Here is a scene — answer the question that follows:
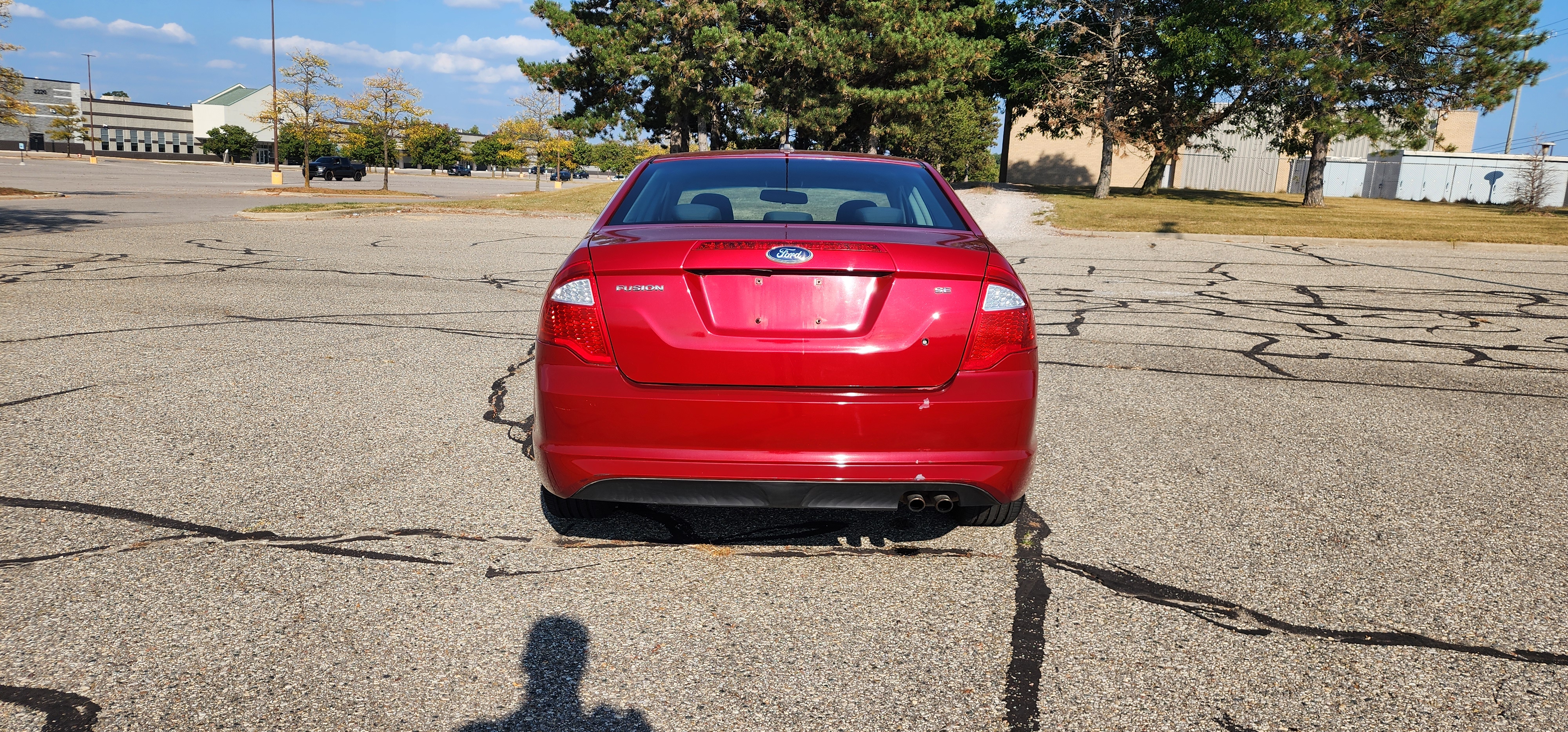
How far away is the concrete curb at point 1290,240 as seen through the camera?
19.4 m

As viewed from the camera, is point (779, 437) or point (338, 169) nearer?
point (779, 437)

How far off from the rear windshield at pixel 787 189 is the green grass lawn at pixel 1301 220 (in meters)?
18.4

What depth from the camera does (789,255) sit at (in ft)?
10.2

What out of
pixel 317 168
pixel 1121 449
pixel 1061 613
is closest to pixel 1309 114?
pixel 1121 449

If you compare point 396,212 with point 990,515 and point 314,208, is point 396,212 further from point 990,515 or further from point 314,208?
point 990,515

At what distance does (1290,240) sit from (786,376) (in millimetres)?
19912

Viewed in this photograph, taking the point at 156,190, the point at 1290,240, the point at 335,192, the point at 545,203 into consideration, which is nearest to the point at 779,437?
the point at 1290,240

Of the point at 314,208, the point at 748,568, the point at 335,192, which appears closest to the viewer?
the point at 748,568

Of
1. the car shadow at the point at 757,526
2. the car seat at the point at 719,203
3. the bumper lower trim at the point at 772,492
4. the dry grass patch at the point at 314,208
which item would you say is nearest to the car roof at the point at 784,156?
the car seat at the point at 719,203

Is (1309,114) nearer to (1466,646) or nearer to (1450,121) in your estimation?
(1466,646)

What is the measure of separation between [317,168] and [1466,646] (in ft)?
212

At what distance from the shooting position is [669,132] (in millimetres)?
36031

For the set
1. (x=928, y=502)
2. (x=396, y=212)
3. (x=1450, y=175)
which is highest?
(x=1450, y=175)

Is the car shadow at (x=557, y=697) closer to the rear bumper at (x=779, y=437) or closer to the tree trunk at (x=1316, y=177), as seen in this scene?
the rear bumper at (x=779, y=437)
